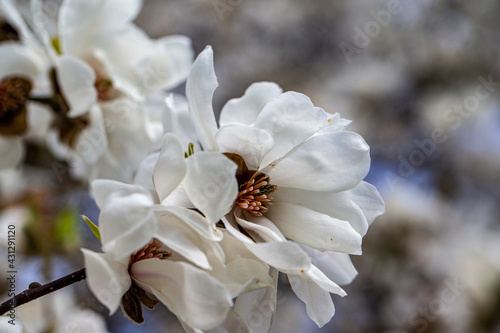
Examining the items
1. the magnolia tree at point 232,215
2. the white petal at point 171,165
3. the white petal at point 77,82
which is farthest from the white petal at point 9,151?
the white petal at point 171,165

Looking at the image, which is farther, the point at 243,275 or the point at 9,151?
the point at 9,151

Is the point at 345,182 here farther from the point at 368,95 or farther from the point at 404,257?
the point at 368,95

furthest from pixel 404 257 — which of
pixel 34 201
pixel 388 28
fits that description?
pixel 34 201

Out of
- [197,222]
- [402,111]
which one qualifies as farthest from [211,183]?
[402,111]

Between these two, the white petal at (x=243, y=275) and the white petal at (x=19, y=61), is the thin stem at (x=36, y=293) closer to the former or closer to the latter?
the white petal at (x=243, y=275)

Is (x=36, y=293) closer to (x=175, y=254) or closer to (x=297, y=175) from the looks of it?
(x=175, y=254)

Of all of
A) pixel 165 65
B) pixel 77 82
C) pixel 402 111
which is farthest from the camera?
pixel 402 111
